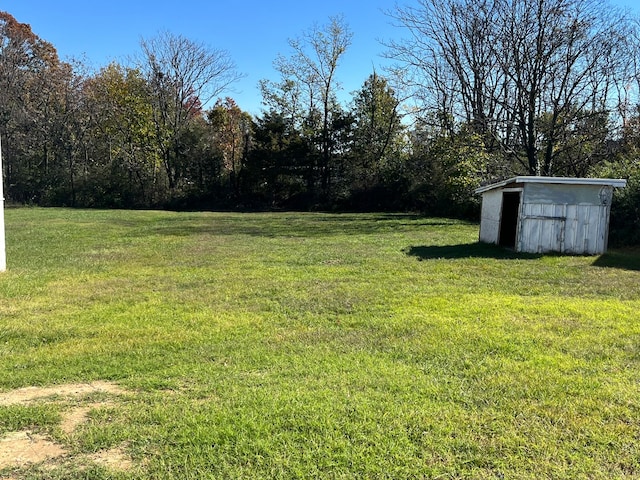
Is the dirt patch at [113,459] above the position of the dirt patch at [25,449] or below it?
above

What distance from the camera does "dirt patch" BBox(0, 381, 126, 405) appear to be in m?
3.12

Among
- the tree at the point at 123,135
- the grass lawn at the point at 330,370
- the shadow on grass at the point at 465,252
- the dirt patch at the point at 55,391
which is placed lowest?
the dirt patch at the point at 55,391

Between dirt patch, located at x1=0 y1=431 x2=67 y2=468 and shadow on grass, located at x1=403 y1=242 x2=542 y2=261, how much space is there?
789cm

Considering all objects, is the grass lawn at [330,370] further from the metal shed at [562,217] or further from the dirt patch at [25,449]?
the metal shed at [562,217]

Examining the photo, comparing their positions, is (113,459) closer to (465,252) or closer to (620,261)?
(465,252)

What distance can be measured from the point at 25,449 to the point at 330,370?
6.46 feet

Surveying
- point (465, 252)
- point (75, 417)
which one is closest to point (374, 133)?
point (465, 252)

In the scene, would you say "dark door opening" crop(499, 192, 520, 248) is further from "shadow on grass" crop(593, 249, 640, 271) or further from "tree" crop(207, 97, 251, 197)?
"tree" crop(207, 97, 251, 197)

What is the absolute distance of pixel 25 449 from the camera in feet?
8.14

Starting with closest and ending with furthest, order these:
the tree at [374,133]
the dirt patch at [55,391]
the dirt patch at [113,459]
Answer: the dirt patch at [113,459] < the dirt patch at [55,391] < the tree at [374,133]

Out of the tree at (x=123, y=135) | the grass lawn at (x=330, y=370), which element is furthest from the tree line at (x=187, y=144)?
the grass lawn at (x=330, y=370)

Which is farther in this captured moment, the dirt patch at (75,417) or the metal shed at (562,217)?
the metal shed at (562,217)

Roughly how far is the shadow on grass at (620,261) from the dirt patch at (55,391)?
8751mm

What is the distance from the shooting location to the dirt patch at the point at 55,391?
3.12m
